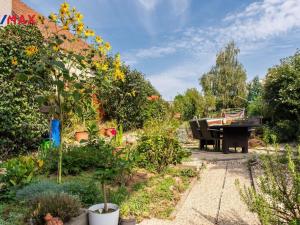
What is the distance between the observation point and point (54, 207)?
2688mm

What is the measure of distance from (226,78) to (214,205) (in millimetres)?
29600

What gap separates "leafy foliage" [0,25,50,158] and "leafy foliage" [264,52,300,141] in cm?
798

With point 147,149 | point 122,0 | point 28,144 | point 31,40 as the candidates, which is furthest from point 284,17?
point 28,144

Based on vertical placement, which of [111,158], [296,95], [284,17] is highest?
[284,17]

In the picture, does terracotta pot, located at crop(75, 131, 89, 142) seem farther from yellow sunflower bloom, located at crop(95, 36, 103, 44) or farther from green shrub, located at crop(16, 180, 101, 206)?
green shrub, located at crop(16, 180, 101, 206)

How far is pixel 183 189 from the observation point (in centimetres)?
457

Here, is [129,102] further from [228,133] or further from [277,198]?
[277,198]

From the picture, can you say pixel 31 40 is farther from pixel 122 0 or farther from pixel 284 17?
pixel 284 17

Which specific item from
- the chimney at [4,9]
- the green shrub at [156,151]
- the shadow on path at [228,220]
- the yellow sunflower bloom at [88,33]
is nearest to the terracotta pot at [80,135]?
the green shrub at [156,151]

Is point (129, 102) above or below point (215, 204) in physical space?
above

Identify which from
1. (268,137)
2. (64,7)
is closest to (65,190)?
(64,7)

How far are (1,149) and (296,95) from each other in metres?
9.10

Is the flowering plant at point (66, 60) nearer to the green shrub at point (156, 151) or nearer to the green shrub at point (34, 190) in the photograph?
the green shrub at point (34, 190)

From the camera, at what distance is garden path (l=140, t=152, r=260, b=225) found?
11.1 feet
